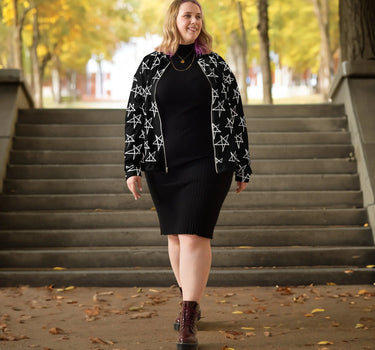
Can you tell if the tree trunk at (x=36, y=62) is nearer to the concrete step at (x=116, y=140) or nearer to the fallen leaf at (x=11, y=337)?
the concrete step at (x=116, y=140)

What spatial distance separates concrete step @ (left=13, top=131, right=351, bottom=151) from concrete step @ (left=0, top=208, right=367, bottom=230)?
5.98 ft

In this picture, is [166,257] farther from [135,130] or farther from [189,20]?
[189,20]

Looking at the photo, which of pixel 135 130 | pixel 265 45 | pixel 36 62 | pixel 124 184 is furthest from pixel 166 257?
pixel 36 62

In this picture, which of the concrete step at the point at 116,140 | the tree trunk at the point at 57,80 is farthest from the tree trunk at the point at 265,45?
the tree trunk at the point at 57,80

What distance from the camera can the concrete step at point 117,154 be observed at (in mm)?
9070

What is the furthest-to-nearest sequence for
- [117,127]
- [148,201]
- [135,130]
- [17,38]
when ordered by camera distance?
[17,38]
[117,127]
[148,201]
[135,130]

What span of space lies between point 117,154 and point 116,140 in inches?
14.8

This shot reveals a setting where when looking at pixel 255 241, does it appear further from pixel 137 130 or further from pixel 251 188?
pixel 137 130

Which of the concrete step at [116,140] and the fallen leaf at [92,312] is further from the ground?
the concrete step at [116,140]

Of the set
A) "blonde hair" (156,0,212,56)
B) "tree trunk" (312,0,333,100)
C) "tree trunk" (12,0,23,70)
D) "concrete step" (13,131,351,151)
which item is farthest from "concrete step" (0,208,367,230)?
"tree trunk" (312,0,333,100)

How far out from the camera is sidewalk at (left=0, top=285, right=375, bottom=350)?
443cm

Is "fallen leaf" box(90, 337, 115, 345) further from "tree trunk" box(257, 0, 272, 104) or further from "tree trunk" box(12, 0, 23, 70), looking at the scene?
"tree trunk" box(12, 0, 23, 70)

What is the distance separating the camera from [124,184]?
8.42 metres

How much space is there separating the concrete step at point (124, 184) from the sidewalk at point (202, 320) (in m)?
2.08
